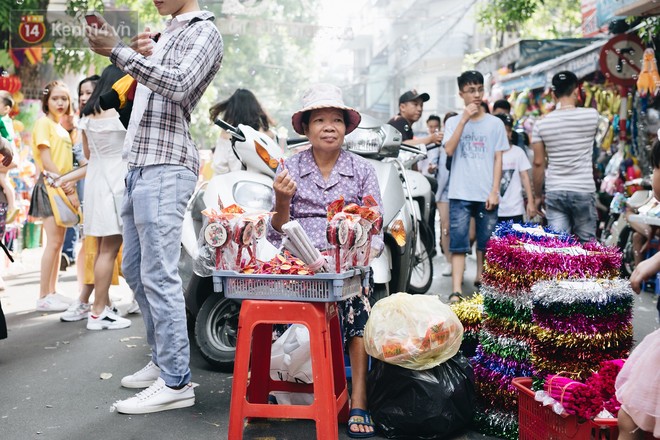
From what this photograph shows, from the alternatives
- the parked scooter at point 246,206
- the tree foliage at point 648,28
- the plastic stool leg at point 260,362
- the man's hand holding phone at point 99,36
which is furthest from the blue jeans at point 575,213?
the man's hand holding phone at point 99,36

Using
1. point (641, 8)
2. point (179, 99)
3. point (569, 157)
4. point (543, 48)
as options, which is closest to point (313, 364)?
point (179, 99)

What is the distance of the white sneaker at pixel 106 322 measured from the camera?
22.1 feet

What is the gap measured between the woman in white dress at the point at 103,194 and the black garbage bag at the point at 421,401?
3.15 meters

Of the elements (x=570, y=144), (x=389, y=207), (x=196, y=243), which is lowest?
(x=196, y=243)

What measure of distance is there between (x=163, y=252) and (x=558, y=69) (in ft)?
29.5

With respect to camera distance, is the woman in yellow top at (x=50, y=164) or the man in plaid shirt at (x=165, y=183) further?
the woman in yellow top at (x=50, y=164)

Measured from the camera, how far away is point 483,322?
169 inches

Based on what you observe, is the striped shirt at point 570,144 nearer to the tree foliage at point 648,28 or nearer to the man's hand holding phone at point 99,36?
the tree foliage at point 648,28

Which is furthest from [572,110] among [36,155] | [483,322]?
[36,155]

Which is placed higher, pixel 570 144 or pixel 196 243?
pixel 570 144

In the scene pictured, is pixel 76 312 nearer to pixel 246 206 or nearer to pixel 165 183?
pixel 246 206

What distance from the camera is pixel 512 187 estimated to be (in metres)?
9.05

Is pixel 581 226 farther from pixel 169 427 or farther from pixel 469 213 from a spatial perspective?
pixel 169 427

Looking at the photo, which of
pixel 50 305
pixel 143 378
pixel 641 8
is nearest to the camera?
pixel 143 378
